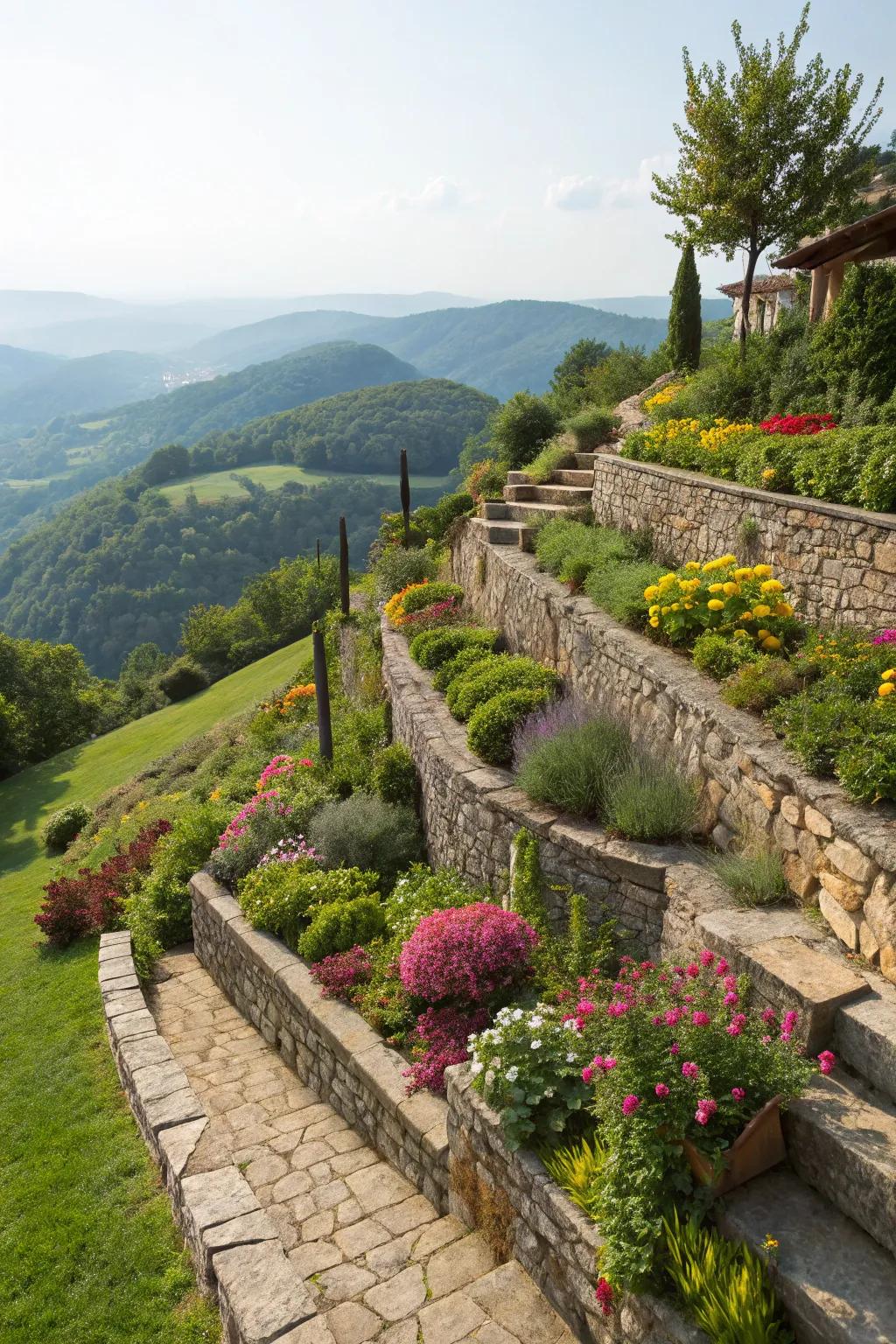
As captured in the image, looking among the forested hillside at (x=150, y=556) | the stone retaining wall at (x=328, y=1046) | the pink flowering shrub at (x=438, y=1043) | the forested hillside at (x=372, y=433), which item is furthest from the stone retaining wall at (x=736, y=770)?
the forested hillside at (x=372, y=433)

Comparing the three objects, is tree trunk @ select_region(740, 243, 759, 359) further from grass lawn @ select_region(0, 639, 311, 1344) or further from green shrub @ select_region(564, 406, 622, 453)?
grass lawn @ select_region(0, 639, 311, 1344)

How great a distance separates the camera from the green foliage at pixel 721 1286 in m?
2.85

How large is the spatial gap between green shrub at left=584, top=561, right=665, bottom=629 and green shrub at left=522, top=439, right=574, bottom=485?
4.18 m

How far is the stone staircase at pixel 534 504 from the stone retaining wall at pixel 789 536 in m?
1.62

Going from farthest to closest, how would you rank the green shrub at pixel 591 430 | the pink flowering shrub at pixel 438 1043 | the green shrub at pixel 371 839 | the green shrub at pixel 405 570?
the green shrub at pixel 405 570 → the green shrub at pixel 591 430 → the green shrub at pixel 371 839 → the pink flowering shrub at pixel 438 1043

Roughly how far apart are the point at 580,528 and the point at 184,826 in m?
6.06

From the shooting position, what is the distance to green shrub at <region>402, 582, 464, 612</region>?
1230 centimetres

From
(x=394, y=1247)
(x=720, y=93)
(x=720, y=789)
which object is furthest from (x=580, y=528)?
(x=720, y=93)

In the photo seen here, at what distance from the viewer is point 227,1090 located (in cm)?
648

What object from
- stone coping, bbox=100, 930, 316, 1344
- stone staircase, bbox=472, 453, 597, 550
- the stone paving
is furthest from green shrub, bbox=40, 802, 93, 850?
the stone paving

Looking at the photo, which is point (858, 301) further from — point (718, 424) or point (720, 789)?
point (720, 789)

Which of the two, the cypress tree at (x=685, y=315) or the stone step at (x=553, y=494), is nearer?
the stone step at (x=553, y=494)

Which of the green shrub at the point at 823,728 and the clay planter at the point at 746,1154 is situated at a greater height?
the green shrub at the point at 823,728

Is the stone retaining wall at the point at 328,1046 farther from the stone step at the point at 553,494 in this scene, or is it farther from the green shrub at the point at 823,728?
the stone step at the point at 553,494
